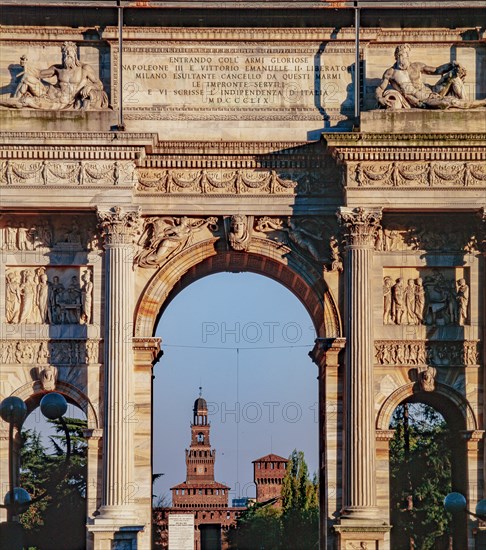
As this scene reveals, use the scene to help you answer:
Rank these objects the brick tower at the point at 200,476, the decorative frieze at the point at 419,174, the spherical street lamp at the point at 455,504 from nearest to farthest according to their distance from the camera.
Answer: the spherical street lamp at the point at 455,504 → the decorative frieze at the point at 419,174 → the brick tower at the point at 200,476

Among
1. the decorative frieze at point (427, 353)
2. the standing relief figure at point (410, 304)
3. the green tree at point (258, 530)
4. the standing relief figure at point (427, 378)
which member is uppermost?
the standing relief figure at point (410, 304)

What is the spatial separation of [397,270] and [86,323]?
782 centimetres

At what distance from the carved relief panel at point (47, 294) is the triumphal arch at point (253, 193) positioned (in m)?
0.05

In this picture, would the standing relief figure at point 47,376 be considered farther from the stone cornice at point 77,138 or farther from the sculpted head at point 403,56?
the sculpted head at point 403,56

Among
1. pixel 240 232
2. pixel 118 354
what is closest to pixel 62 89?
pixel 240 232

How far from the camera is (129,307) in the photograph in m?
53.2

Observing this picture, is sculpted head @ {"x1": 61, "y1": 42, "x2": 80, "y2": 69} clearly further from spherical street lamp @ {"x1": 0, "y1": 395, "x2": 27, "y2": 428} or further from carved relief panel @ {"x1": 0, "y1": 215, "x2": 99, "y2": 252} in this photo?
spherical street lamp @ {"x1": 0, "y1": 395, "x2": 27, "y2": 428}

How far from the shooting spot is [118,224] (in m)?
52.9

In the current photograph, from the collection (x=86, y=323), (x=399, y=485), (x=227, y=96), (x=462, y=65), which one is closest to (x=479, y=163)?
(x=462, y=65)

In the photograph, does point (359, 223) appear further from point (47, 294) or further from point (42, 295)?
point (42, 295)

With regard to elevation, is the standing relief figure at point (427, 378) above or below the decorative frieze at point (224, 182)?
below

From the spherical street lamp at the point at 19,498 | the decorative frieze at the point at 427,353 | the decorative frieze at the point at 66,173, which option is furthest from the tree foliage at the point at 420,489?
the spherical street lamp at the point at 19,498

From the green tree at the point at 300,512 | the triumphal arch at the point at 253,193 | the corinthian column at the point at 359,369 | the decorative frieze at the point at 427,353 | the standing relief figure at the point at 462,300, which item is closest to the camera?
the corinthian column at the point at 359,369

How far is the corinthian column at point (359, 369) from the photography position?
52.2 meters
